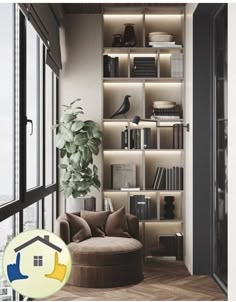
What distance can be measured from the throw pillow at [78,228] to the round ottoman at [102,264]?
163 mm

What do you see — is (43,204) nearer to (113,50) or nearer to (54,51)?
(54,51)

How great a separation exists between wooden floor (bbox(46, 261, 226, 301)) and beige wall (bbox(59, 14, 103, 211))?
1.52 meters

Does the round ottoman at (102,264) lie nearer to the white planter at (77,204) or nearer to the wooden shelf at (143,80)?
the white planter at (77,204)

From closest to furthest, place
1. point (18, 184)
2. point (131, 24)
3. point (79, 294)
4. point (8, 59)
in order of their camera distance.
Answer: point (8, 59) < point (18, 184) < point (79, 294) < point (131, 24)

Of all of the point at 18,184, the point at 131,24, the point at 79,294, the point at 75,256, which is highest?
the point at 131,24

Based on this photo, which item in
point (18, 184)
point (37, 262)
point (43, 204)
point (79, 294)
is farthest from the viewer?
point (43, 204)

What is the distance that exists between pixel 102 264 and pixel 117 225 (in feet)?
1.85

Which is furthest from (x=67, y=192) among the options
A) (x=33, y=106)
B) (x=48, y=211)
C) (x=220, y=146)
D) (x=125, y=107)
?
(x=220, y=146)

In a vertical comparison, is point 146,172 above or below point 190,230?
above

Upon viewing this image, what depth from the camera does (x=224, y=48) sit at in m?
4.20

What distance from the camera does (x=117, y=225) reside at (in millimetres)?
Result: 4621

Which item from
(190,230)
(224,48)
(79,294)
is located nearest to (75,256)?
(79,294)

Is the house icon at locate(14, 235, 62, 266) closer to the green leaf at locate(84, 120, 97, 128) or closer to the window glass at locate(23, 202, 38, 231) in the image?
the window glass at locate(23, 202, 38, 231)

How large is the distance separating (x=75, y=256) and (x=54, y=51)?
1.93 metres
